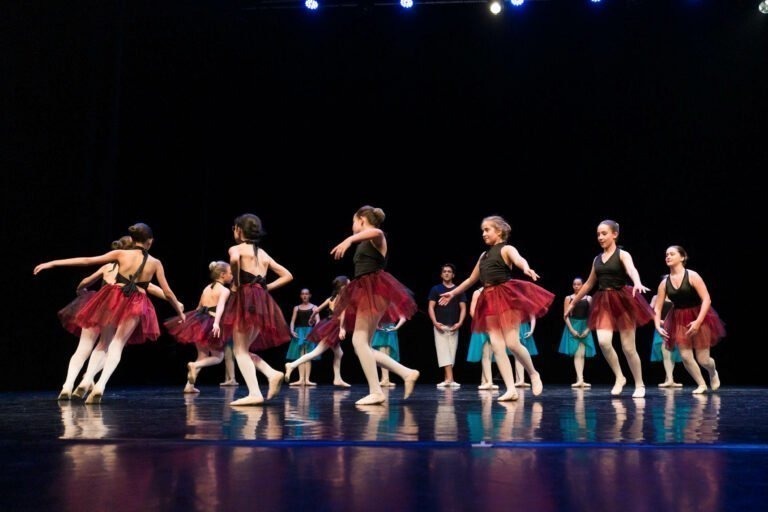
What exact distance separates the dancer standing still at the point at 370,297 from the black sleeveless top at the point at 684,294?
3309 mm

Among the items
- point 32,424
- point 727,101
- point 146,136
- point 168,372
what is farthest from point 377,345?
point 32,424

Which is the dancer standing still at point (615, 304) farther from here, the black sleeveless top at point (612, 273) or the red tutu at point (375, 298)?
the red tutu at point (375, 298)

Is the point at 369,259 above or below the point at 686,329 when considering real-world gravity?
above

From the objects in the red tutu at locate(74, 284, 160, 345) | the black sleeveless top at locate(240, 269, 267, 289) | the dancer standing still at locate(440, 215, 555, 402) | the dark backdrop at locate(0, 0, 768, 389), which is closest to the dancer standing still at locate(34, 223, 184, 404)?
the red tutu at locate(74, 284, 160, 345)

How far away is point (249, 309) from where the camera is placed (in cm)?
513

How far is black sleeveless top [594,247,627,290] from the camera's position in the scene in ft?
22.2

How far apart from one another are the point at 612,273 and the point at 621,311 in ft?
1.06

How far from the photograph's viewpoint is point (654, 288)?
35.9ft

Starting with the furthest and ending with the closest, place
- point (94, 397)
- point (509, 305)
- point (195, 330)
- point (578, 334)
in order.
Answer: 1. point (578, 334)
2. point (195, 330)
3. point (509, 305)
4. point (94, 397)

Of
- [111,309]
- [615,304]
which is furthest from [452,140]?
[111,309]

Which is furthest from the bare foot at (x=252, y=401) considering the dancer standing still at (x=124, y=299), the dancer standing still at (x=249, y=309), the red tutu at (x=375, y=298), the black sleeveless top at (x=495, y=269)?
the black sleeveless top at (x=495, y=269)

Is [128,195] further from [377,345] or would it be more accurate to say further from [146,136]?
[377,345]

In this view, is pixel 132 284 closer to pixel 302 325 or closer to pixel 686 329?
pixel 302 325

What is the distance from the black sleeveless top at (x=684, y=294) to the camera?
7457mm
